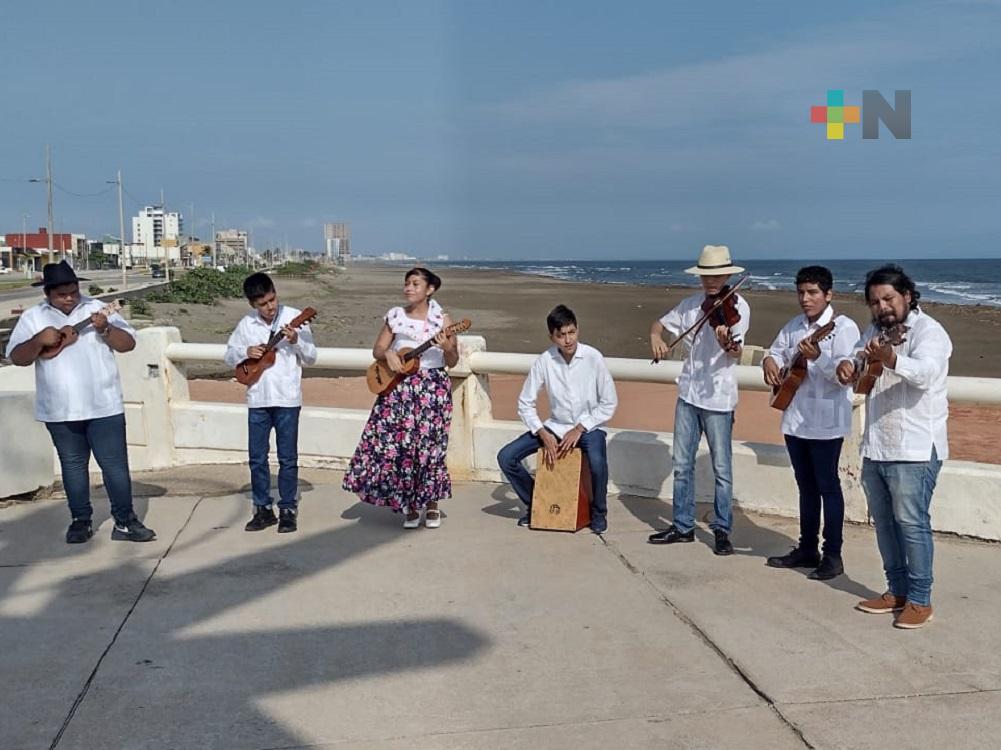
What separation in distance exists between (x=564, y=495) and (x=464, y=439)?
1.45 m

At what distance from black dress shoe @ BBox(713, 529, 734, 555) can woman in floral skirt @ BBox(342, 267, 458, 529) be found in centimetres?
163

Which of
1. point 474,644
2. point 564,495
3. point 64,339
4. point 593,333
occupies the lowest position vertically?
point 593,333

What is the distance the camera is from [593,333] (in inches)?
1113

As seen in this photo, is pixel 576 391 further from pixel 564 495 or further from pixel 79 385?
pixel 79 385

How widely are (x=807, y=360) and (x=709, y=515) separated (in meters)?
1.59

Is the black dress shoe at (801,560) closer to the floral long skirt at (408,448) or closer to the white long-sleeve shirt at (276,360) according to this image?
the floral long skirt at (408,448)

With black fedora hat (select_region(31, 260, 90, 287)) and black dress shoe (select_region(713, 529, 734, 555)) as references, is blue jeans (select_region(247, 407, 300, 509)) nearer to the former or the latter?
black fedora hat (select_region(31, 260, 90, 287))

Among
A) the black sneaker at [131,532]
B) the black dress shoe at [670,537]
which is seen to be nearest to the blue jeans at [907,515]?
the black dress shoe at [670,537]

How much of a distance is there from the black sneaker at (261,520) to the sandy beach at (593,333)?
4.51 metres

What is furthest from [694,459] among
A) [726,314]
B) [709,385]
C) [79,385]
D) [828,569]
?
[79,385]

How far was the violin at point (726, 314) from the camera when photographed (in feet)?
17.5

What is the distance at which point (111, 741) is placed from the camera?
11.2ft

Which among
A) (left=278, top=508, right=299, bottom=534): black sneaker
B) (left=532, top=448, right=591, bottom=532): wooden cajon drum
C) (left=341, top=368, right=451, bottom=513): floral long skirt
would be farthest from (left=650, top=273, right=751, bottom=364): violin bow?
(left=278, top=508, right=299, bottom=534): black sneaker

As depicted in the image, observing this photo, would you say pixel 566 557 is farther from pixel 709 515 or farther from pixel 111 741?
pixel 111 741
